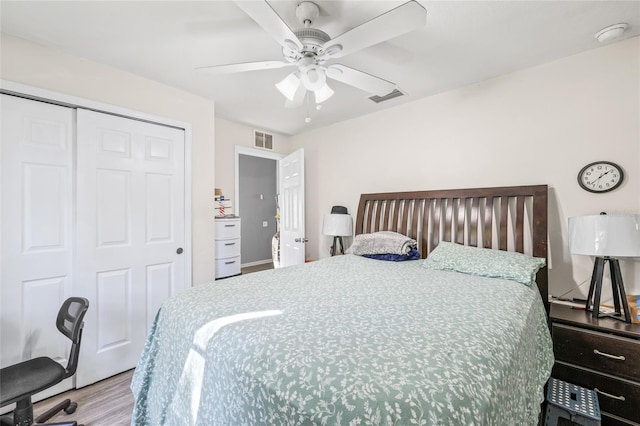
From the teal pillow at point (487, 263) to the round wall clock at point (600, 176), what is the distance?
67 cm

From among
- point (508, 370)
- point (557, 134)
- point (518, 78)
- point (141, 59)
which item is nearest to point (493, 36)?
point (518, 78)

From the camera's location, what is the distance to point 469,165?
101 inches

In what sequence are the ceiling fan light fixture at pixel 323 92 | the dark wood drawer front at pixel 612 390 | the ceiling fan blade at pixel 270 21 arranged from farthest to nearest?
the ceiling fan light fixture at pixel 323 92, the dark wood drawer front at pixel 612 390, the ceiling fan blade at pixel 270 21

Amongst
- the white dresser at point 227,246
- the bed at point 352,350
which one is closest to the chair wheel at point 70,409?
the bed at point 352,350

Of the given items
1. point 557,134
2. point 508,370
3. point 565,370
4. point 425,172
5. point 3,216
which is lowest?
point 565,370

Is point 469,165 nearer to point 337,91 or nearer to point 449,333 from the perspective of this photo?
point 337,91

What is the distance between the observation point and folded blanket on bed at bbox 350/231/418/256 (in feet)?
8.29

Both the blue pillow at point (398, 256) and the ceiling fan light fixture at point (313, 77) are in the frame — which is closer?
the ceiling fan light fixture at point (313, 77)

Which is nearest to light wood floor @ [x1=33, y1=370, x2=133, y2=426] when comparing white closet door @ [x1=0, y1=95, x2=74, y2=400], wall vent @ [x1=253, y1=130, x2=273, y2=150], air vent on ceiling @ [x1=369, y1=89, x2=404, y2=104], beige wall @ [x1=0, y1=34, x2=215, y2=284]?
white closet door @ [x1=0, y1=95, x2=74, y2=400]

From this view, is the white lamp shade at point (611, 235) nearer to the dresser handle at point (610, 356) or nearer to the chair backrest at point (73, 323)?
the dresser handle at point (610, 356)

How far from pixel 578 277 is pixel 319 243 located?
2.72m

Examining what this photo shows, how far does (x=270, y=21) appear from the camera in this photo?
124 cm

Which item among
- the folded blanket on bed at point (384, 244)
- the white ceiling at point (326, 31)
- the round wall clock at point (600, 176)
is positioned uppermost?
the white ceiling at point (326, 31)

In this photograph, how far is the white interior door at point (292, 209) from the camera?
11.6 feet
